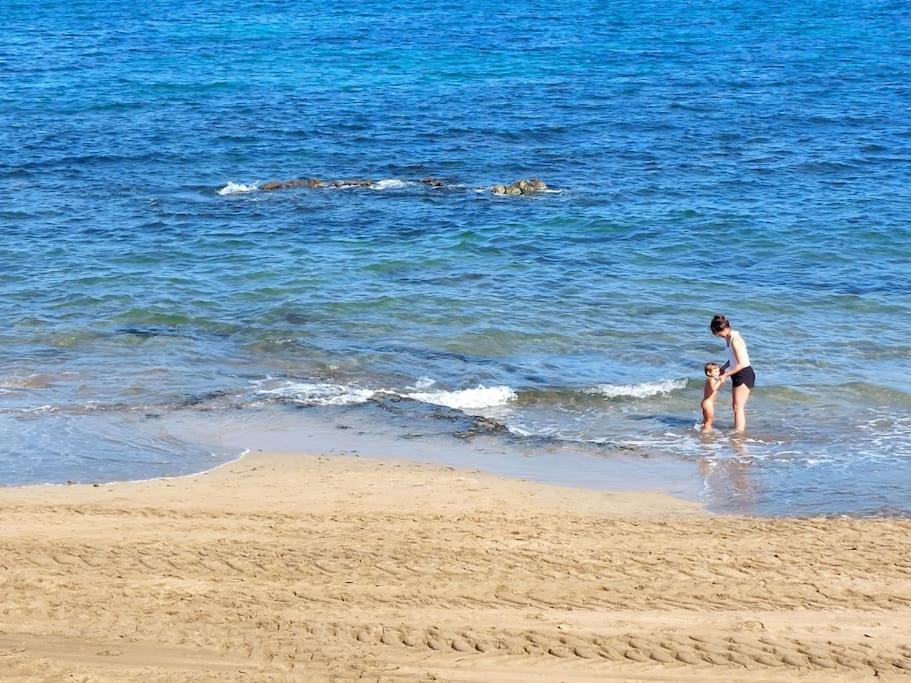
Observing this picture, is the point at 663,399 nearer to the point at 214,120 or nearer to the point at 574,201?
the point at 574,201

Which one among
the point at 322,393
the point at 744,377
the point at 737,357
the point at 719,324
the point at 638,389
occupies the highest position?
the point at 719,324

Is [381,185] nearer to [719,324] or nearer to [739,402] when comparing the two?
[719,324]

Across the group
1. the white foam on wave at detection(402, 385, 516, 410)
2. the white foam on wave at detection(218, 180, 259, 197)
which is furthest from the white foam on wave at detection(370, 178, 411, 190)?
the white foam on wave at detection(402, 385, 516, 410)

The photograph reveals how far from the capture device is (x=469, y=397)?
13.8 metres

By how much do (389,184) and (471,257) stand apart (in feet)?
15.1

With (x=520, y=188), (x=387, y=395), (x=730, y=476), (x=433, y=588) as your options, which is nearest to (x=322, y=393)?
(x=387, y=395)

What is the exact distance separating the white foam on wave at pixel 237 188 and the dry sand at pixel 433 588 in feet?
42.3

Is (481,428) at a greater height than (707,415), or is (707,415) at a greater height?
(707,415)

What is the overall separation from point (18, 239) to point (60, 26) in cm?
2685

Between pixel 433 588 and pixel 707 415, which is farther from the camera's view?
pixel 707 415

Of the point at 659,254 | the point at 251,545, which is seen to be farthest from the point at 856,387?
the point at 251,545

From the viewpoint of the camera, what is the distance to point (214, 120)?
29.1m

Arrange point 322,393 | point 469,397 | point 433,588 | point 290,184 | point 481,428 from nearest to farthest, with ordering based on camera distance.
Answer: point 433,588 < point 481,428 < point 469,397 < point 322,393 < point 290,184

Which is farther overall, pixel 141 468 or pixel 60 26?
pixel 60 26
